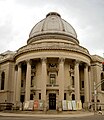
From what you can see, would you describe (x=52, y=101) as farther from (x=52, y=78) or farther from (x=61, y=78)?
(x=61, y=78)

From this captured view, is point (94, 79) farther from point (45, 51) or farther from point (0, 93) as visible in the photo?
point (0, 93)

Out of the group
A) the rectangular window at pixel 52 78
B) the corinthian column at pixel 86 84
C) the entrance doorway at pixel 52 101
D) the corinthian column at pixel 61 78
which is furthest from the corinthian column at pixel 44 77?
the corinthian column at pixel 86 84

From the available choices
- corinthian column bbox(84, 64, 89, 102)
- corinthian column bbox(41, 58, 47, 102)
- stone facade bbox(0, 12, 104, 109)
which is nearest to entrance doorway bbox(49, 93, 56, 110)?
stone facade bbox(0, 12, 104, 109)

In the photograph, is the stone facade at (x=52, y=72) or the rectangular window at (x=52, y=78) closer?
the stone facade at (x=52, y=72)

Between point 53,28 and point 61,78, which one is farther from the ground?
point 53,28

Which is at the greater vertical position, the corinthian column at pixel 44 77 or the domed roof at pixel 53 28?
the domed roof at pixel 53 28

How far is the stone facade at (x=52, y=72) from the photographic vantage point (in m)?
51.7

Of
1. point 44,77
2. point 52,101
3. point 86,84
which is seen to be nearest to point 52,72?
point 44,77

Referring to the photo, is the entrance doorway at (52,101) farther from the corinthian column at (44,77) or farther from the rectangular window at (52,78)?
the corinthian column at (44,77)

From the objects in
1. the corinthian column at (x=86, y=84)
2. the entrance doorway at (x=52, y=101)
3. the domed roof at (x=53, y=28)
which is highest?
the domed roof at (x=53, y=28)

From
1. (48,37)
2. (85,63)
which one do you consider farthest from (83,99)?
(48,37)

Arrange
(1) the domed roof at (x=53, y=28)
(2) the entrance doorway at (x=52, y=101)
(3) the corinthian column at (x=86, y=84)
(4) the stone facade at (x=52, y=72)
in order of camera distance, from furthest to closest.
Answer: (1) the domed roof at (x=53, y=28) → (3) the corinthian column at (x=86, y=84) → (2) the entrance doorway at (x=52, y=101) → (4) the stone facade at (x=52, y=72)

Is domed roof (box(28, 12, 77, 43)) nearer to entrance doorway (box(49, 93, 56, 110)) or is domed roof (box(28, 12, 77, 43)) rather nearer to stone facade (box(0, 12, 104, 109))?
stone facade (box(0, 12, 104, 109))

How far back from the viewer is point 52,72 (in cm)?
5422
